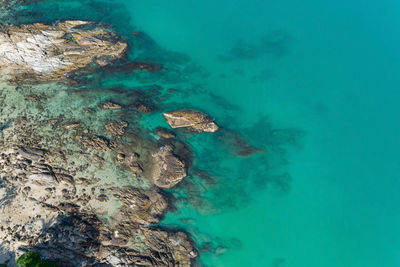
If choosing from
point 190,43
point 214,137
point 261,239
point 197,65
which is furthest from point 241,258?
point 190,43

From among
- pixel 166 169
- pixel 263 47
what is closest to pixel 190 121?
pixel 166 169

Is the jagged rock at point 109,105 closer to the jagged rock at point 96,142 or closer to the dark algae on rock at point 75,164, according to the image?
the dark algae on rock at point 75,164

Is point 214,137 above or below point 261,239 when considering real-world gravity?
above

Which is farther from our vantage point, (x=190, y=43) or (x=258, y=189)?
(x=190, y=43)

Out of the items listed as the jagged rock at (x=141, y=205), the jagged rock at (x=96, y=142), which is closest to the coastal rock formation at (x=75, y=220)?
the jagged rock at (x=141, y=205)

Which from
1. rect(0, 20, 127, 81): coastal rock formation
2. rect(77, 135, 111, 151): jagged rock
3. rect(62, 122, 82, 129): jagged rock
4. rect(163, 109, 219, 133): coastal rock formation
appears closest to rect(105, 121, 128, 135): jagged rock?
rect(77, 135, 111, 151): jagged rock

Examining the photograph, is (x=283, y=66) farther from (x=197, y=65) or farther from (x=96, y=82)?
(x=96, y=82)
